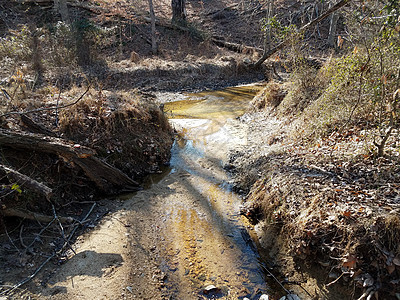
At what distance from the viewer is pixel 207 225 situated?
4473 mm

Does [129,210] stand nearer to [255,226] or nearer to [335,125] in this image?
[255,226]

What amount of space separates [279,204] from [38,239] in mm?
3642

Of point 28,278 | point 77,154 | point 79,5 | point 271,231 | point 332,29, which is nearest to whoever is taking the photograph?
point 28,278

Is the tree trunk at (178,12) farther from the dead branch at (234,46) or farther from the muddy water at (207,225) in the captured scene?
the muddy water at (207,225)

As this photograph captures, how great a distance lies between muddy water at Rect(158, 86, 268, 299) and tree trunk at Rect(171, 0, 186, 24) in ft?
47.4

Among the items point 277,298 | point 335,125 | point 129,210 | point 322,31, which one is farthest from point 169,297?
point 322,31

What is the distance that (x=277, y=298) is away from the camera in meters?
3.27

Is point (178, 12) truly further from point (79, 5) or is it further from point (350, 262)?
point (350, 262)

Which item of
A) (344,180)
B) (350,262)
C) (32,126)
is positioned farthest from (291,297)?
(32,126)

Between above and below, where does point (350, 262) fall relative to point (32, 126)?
below

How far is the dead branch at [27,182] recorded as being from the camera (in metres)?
3.54

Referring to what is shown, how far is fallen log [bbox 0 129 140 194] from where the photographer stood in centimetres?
427

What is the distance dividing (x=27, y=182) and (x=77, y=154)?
0.91 metres

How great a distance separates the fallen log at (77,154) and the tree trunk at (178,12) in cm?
1777
